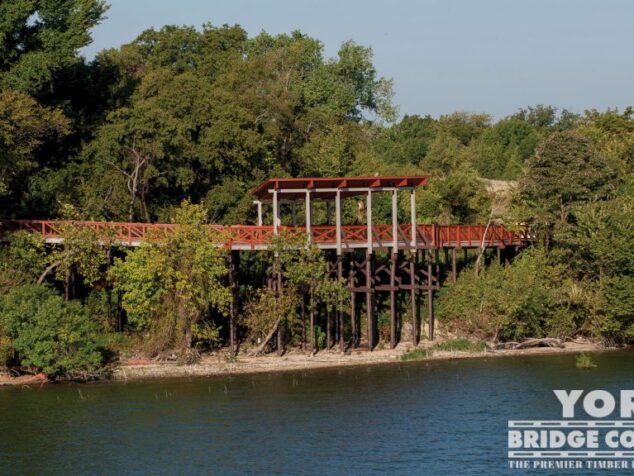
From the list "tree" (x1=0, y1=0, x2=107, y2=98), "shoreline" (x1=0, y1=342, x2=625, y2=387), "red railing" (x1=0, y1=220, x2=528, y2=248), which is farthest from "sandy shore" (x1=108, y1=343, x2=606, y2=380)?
"tree" (x1=0, y1=0, x2=107, y2=98)

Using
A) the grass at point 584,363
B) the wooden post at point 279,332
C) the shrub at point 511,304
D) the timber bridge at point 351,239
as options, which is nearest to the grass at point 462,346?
the shrub at point 511,304

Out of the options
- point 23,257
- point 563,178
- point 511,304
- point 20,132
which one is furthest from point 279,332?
point 563,178

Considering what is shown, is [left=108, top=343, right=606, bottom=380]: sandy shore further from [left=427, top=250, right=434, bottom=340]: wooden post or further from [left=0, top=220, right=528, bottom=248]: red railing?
[left=0, top=220, right=528, bottom=248]: red railing

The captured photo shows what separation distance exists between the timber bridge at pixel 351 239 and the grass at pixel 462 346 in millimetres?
1463

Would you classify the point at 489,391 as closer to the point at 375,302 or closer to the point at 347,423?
the point at 347,423

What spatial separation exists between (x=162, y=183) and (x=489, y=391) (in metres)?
21.9

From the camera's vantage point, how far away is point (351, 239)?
5444 centimetres

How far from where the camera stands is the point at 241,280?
57.1 metres

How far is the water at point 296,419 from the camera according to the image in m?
36.2

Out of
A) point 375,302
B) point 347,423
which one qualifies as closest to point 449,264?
point 375,302

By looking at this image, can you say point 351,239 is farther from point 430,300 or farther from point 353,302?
point 430,300

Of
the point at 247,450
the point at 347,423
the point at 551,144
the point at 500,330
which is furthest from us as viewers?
the point at 551,144

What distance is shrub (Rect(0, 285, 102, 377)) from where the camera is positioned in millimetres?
47156

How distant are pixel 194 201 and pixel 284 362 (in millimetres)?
14277
